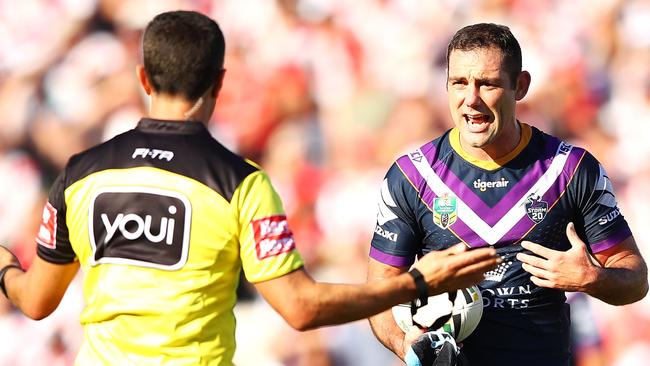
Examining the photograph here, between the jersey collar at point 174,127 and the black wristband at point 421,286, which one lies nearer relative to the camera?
the jersey collar at point 174,127

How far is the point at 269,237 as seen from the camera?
3.28 meters

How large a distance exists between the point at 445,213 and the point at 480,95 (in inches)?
21.1

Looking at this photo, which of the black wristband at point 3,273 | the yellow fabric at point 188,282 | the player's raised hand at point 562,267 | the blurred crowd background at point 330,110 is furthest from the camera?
the blurred crowd background at point 330,110

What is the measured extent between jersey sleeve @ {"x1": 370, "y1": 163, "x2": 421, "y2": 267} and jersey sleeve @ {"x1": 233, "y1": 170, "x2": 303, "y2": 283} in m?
1.33

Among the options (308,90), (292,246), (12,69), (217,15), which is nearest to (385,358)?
(308,90)

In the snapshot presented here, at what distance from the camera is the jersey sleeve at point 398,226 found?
4574mm

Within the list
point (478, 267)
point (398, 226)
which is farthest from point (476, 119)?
point (478, 267)

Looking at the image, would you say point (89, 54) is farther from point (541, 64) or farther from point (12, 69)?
point (541, 64)

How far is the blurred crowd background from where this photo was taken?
748cm

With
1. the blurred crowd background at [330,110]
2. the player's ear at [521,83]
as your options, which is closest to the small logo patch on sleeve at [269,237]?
the player's ear at [521,83]

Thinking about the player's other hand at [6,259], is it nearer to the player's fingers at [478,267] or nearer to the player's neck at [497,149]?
the player's fingers at [478,267]

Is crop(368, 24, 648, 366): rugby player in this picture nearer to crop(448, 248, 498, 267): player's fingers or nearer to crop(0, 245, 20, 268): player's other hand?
crop(448, 248, 498, 267): player's fingers

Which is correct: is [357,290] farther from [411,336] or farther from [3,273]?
[3,273]

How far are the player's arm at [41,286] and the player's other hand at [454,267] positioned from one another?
1.22m
